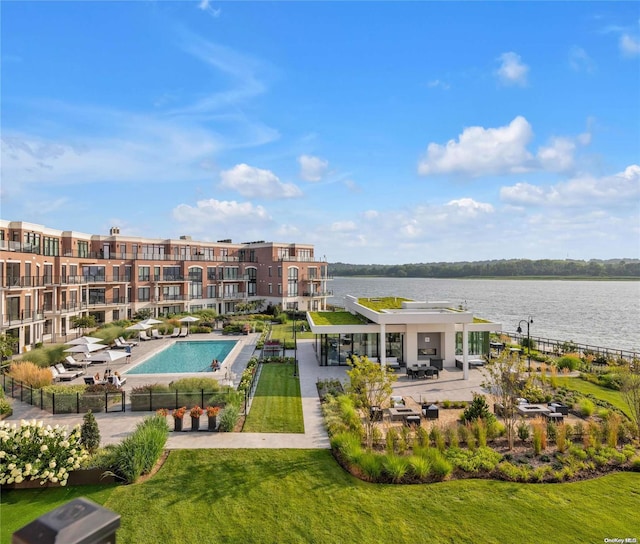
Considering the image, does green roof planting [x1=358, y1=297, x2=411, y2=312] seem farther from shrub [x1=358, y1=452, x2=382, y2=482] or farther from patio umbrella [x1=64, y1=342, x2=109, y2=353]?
patio umbrella [x1=64, y1=342, x2=109, y2=353]

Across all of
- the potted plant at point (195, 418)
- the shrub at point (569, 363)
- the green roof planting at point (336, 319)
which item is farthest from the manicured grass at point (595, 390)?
the potted plant at point (195, 418)

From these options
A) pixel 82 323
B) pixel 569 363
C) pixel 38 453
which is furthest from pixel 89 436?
pixel 569 363

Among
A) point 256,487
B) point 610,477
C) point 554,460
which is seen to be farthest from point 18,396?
point 610,477

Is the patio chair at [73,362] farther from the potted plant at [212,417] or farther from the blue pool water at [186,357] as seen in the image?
the potted plant at [212,417]

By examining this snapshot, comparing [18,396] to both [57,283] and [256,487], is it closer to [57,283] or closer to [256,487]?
[256,487]

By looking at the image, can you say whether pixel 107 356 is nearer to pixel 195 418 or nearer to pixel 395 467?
pixel 195 418

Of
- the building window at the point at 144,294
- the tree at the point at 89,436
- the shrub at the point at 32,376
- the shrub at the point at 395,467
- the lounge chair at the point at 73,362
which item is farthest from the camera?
the building window at the point at 144,294
